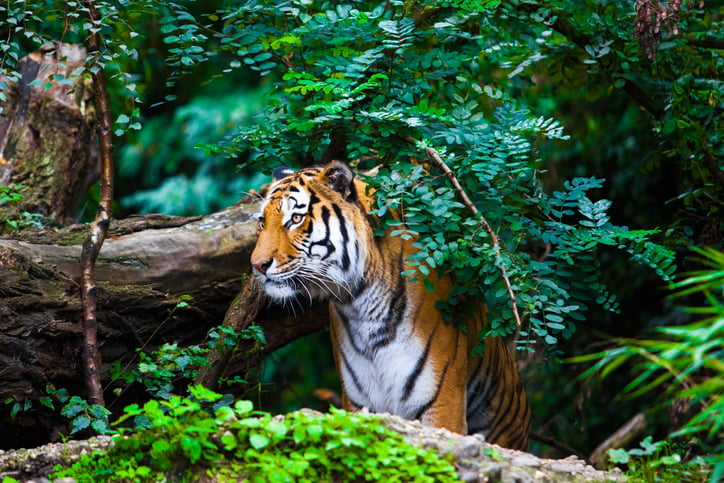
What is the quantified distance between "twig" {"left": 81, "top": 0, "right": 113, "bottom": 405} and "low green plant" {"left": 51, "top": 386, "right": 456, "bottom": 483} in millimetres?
1082

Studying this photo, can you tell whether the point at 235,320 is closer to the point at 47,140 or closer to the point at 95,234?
the point at 95,234

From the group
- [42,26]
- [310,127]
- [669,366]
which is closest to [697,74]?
[310,127]

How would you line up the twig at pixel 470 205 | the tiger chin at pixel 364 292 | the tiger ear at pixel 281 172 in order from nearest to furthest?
1. the twig at pixel 470 205
2. the tiger chin at pixel 364 292
3. the tiger ear at pixel 281 172

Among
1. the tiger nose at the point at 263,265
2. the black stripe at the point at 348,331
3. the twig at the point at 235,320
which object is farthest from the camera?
the twig at the point at 235,320

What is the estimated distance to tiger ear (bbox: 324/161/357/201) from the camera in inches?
157

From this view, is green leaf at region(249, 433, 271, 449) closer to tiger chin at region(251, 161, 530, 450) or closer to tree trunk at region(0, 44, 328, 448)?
tiger chin at region(251, 161, 530, 450)

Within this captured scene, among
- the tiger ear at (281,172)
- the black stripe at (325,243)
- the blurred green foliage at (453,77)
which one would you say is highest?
the blurred green foliage at (453,77)

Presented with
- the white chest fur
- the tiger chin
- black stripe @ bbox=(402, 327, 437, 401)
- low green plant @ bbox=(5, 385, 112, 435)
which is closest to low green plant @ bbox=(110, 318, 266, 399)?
low green plant @ bbox=(5, 385, 112, 435)

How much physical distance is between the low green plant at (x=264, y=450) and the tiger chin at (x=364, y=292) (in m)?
1.09

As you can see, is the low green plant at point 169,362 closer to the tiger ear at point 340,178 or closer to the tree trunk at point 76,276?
the tree trunk at point 76,276

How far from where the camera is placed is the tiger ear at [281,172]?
4302mm

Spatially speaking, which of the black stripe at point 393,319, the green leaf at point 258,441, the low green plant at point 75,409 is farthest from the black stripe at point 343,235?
the green leaf at point 258,441

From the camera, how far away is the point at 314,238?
3.92 metres

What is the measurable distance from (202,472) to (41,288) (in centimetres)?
172
